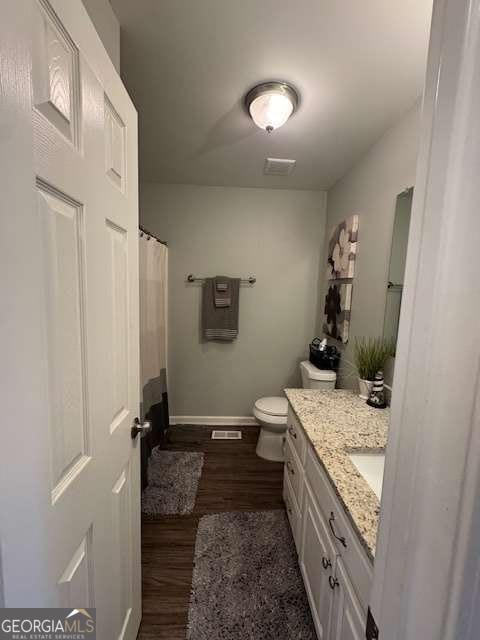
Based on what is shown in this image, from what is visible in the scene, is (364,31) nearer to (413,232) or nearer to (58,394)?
(413,232)

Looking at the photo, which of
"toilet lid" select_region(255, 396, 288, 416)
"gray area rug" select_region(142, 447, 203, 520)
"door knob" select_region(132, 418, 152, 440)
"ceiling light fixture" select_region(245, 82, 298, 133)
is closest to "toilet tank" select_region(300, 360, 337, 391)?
"toilet lid" select_region(255, 396, 288, 416)

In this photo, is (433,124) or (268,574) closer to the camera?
(433,124)

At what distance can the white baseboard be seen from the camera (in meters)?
2.95

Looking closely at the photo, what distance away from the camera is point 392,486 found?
1.49 feet

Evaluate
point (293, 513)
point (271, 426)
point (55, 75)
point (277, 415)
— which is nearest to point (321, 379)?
point (277, 415)

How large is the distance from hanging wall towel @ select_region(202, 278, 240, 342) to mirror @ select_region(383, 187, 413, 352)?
144cm

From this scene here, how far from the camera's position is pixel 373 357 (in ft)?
5.42

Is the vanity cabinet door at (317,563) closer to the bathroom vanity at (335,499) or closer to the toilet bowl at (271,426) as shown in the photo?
the bathroom vanity at (335,499)

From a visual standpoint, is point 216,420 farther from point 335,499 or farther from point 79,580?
point 79,580

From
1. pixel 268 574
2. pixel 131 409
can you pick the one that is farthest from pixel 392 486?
pixel 268 574

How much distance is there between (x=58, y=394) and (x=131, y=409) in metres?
0.48

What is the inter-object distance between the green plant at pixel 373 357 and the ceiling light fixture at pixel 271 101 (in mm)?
1361

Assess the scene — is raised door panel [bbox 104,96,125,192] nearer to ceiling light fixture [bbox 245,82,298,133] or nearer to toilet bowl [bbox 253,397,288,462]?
ceiling light fixture [bbox 245,82,298,133]

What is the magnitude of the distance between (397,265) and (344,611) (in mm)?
1505
